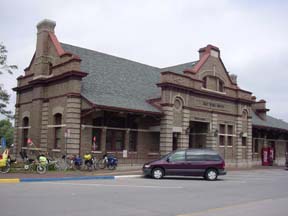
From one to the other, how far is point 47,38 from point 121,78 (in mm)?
6250

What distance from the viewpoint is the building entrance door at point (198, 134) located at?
3300 cm

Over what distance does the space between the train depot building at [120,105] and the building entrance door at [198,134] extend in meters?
0.08

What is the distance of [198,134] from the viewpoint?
3328cm

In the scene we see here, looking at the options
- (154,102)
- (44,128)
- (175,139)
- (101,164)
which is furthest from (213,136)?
(44,128)

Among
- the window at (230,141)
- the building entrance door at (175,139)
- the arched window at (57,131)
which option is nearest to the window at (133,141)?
the building entrance door at (175,139)

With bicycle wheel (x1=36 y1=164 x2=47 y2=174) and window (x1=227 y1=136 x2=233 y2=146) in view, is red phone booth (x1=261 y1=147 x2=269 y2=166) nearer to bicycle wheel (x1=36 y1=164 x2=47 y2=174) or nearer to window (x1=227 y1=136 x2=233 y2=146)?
window (x1=227 y1=136 x2=233 y2=146)

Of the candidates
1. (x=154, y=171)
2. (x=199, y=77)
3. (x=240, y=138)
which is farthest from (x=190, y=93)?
(x=154, y=171)

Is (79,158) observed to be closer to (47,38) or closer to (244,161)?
(47,38)

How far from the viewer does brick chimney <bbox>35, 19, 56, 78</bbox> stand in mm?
28438

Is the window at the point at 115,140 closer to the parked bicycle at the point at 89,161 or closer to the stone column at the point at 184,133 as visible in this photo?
the parked bicycle at the point at 89,161

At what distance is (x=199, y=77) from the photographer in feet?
107

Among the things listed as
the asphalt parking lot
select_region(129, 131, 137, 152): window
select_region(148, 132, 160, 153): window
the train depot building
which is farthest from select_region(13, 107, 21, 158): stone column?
the asphalt parking lot

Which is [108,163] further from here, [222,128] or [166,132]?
[222,128]

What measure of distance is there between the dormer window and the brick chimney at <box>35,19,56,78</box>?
13047mm
